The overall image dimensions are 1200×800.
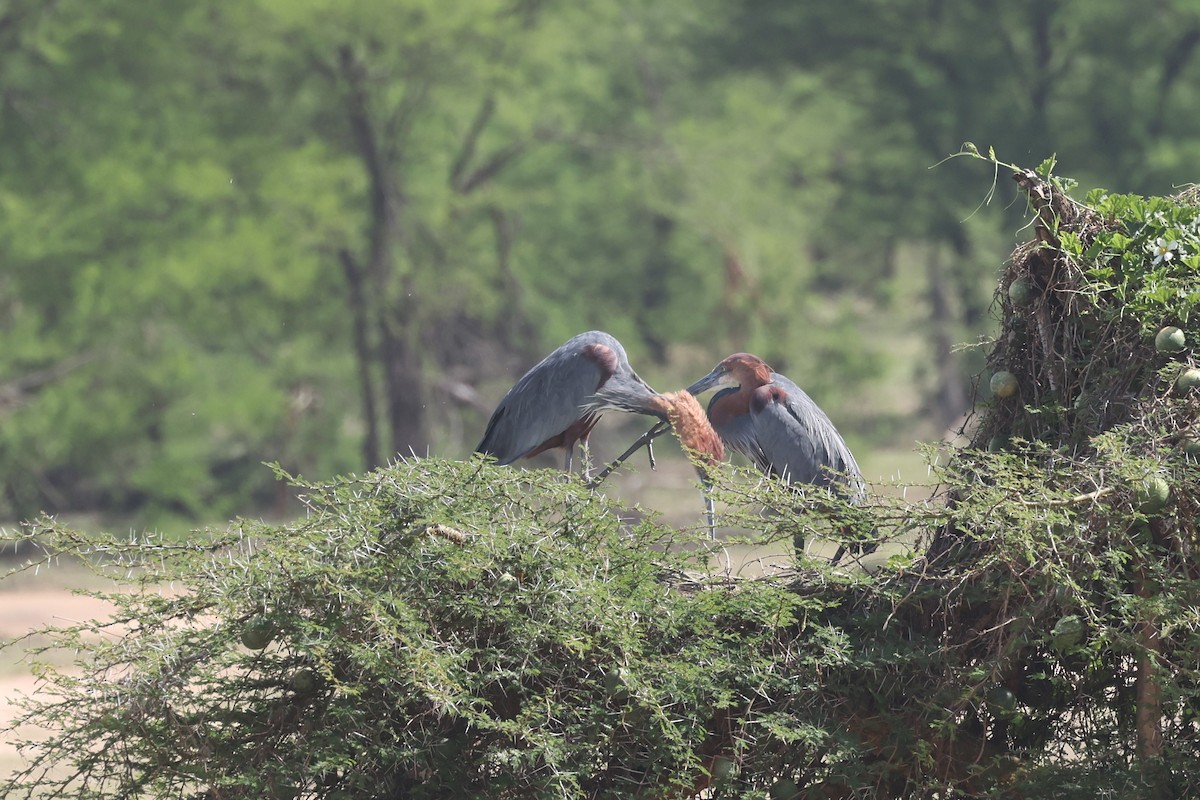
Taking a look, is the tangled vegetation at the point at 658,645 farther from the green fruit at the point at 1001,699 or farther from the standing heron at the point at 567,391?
the standing heron at the point at 567,391

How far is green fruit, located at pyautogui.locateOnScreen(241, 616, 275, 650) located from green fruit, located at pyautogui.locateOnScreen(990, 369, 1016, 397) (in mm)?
1987

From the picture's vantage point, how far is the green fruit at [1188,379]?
365 cm

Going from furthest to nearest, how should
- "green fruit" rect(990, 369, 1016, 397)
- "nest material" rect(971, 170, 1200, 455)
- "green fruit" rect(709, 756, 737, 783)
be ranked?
"green fruit" rect(990, 369, 1016, 397), "nest material" rect(971, 170, 1200, 455), "green fruit" rect(709, 756, 737, 783)

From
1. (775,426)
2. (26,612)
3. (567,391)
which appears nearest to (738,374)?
(775,426)

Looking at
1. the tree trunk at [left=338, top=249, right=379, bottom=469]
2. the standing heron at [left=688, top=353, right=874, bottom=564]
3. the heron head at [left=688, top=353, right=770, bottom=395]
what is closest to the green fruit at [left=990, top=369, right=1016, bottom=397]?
the standing heron at [left=688, top=353, right=874, bottom=564]

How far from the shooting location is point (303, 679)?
353 cm

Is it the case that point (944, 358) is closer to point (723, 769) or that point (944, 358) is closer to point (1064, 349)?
point (1064, 349)

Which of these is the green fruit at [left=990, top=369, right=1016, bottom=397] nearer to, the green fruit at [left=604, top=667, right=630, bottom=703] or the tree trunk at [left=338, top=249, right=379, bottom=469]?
the green fruit at [left=604, top=667, right=630, bottom=703]

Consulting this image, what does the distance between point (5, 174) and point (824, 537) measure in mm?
20156

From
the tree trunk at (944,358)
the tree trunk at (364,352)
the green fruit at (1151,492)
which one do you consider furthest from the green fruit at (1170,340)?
the tree trunk at (944,358)

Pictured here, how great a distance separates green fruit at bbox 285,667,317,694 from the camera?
11.6 ft

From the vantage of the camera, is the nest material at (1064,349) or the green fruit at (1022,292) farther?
the green fruit at (1022,292)

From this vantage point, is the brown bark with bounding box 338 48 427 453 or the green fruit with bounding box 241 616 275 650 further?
the brown bark with bounding box 338 48 427 453

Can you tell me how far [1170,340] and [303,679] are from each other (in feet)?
7.20
